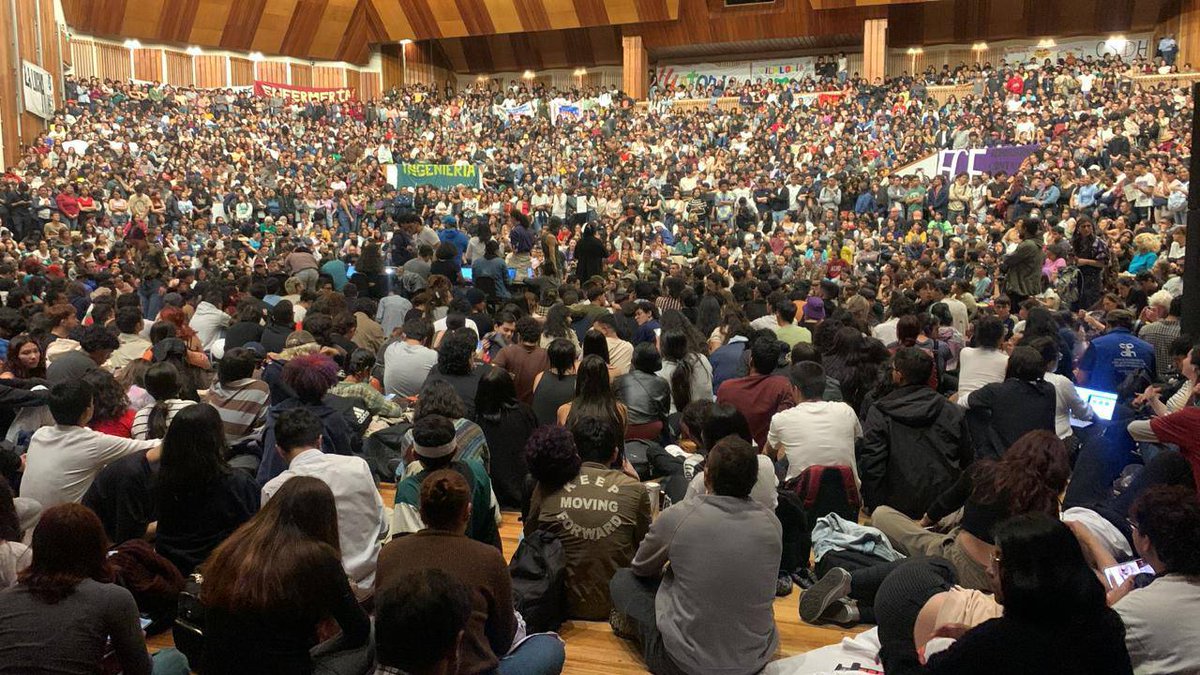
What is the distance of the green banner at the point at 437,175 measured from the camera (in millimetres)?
22156

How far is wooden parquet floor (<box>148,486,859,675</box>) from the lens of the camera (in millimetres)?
3840

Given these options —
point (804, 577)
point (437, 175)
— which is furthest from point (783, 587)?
point (437, 175)

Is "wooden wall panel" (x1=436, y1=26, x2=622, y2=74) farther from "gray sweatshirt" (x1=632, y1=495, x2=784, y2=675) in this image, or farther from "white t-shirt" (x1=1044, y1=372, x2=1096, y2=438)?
"gray sweatshirt" (x1=632, y1=495, x2=784, y2=675)

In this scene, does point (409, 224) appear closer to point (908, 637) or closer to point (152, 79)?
point (908, 637)

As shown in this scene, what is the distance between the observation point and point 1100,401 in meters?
5.81

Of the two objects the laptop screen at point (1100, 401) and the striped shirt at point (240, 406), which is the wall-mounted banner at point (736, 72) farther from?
the striped shirt at point (240, 406)

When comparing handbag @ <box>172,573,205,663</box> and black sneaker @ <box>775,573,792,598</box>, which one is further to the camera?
black sneaker @ <box>775,573,792,598</box>

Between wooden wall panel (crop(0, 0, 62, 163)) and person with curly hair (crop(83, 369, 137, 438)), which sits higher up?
wooden wall panel (crop(0, 0, 62, 163))

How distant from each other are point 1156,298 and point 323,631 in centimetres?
694

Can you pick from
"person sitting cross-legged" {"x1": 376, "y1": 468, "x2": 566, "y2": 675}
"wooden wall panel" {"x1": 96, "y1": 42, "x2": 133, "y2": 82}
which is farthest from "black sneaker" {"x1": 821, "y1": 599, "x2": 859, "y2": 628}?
"wooden wall panel" {"x1": 96, "y1": 42, "x2": 133, "y2": 82}

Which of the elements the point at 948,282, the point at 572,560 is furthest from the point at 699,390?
the point at 948,282

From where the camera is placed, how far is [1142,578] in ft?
10.7

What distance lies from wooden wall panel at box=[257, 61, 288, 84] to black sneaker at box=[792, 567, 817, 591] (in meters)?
28.5

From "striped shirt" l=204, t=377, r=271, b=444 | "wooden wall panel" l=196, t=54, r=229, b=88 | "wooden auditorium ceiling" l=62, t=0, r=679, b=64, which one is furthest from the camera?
"wooden wall panel" l=196, t=54, r=229, b=88
